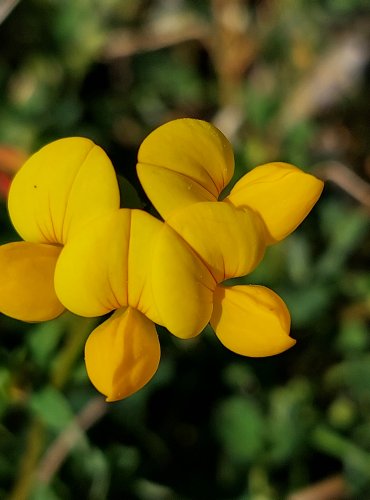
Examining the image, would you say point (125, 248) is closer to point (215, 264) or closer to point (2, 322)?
point (215, 264)

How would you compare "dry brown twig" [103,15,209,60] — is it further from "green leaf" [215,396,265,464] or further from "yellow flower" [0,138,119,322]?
"yellow flower" [0,138,119,322]

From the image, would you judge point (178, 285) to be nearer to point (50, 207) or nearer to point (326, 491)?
point (50, 207)

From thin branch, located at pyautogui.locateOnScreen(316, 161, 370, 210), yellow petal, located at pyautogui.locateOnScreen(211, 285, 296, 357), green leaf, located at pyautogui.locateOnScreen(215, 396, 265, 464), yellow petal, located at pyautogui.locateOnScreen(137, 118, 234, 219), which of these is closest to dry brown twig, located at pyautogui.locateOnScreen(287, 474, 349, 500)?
green leaf, located at pyautogui.locateOnScreen(215, 396, 265, 464)

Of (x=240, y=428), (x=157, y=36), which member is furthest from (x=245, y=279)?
(x=157, y=36)

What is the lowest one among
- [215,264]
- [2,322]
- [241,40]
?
[2,322]

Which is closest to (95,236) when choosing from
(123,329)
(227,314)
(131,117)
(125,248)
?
(125,248)

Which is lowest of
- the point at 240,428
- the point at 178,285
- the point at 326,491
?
the point at 326,491
